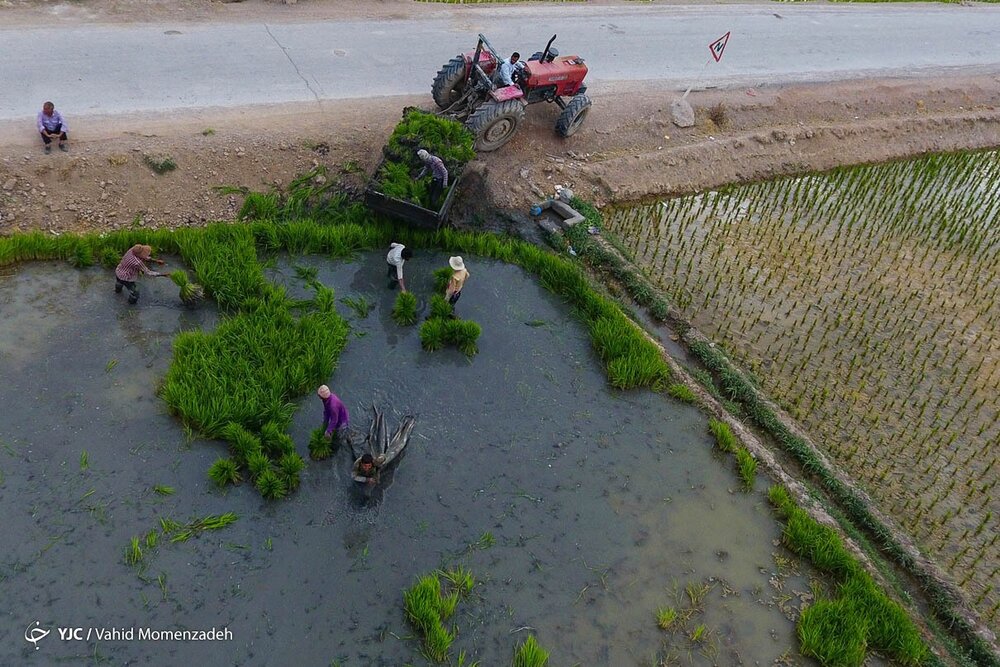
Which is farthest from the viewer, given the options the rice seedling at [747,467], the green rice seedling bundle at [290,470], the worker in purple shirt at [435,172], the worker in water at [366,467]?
the worker in purple shirt at [435,172]

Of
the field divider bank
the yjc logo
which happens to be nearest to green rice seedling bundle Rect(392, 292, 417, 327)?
the field divider bank

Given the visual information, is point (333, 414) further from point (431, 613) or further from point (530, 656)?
point (530, 656)

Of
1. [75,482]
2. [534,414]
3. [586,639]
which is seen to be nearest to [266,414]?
[75,482]

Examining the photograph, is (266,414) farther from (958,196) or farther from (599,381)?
(958,196)

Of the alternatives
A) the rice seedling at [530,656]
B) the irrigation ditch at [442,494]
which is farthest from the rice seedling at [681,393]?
the rice seedling at [530,656]

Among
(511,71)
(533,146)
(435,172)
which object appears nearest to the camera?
(435,172)

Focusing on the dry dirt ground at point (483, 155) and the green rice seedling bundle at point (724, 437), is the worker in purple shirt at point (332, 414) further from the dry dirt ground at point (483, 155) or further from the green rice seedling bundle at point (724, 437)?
the dry dirt ground at point (483, 155)

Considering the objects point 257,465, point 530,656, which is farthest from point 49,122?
point 530,656
